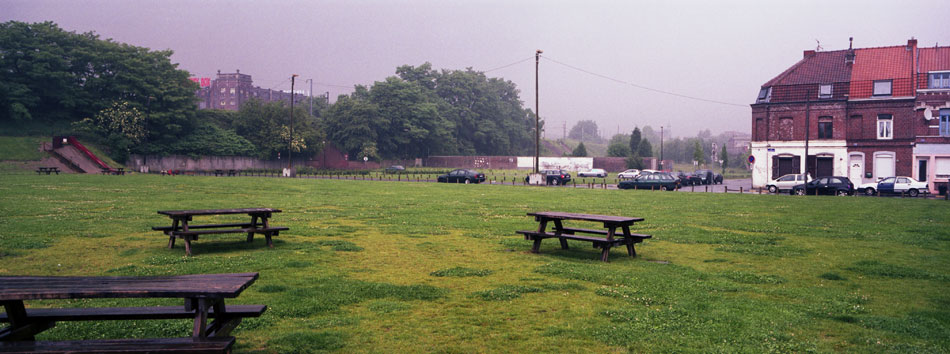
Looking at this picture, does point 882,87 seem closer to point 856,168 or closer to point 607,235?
point 856,168

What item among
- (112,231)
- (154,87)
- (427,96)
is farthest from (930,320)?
(427,96)

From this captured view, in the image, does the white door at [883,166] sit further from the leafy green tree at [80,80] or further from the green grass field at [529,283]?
the leafy green tree at [80,80]

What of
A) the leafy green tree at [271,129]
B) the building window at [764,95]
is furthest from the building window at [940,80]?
the leafy green tree at [271,129]

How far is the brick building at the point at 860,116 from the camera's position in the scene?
1746 inches

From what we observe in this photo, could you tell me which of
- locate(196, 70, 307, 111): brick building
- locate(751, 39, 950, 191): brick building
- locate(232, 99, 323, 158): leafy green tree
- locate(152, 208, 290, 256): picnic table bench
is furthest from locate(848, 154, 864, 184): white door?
locate(196, 70, 307, 111): brick building

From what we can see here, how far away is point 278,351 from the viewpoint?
519cm

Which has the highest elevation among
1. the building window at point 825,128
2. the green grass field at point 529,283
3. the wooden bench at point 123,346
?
the building window at point 825,128

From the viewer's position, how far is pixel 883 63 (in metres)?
47.9

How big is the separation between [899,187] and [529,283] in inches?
1560

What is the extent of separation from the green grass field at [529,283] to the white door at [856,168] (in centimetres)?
3590

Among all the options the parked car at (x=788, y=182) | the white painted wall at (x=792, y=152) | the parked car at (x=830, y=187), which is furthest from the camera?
the white painted wall at (x=792, y=152)

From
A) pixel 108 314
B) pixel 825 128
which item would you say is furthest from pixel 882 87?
pixel 108 314

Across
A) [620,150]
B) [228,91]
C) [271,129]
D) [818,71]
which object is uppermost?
[228,91]

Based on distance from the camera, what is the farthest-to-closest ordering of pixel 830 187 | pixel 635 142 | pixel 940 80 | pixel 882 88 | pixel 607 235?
pixel 635 142 < pixel 882 88 < pixel 940 80 < pixel 830 187 < pixel 607 235
